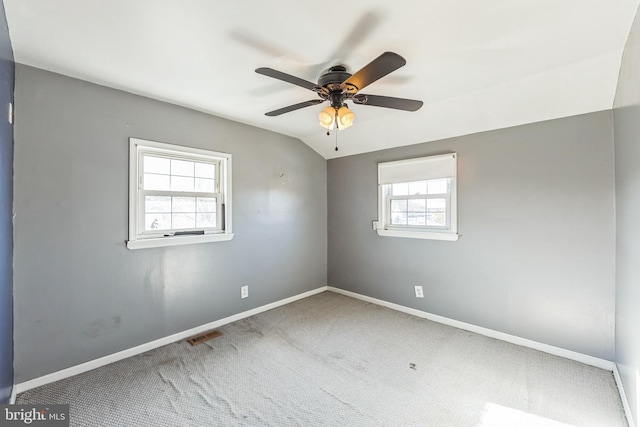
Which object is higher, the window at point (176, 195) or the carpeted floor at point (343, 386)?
the window at point (176, 195)

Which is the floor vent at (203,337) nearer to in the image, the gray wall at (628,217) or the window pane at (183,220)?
the window pane at (183,220)

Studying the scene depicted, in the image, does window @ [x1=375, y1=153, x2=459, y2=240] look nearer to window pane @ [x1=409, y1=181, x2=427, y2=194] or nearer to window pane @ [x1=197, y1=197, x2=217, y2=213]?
window pane @ [x1=409, y1=181, x2=427, y2=194]

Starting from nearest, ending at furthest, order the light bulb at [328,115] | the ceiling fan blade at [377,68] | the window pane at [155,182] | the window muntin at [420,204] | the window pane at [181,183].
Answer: the ceiling fan blade at [377,68]
the light bulb at [328,115]
the window pane at [155,182]
the window pane at [181,183]
the window muntin at [420,204]

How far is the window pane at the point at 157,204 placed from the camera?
2.57 metres

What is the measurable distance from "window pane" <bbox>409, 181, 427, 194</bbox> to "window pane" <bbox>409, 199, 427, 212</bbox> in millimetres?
107

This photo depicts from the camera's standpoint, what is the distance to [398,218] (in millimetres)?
3602

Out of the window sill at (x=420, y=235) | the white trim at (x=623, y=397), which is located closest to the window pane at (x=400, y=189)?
the window sill at (x=420, y=235)

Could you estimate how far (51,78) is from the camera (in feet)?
6.66

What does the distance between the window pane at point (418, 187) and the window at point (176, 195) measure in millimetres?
2164

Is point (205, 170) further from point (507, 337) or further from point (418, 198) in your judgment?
point (507, 337)

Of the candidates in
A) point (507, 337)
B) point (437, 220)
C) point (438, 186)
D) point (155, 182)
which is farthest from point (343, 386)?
point (155, 182)

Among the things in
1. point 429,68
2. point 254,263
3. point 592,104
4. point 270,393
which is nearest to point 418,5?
point 429,68

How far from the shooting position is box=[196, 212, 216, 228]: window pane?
295cm

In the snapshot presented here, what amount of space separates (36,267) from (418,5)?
294 centimetres
